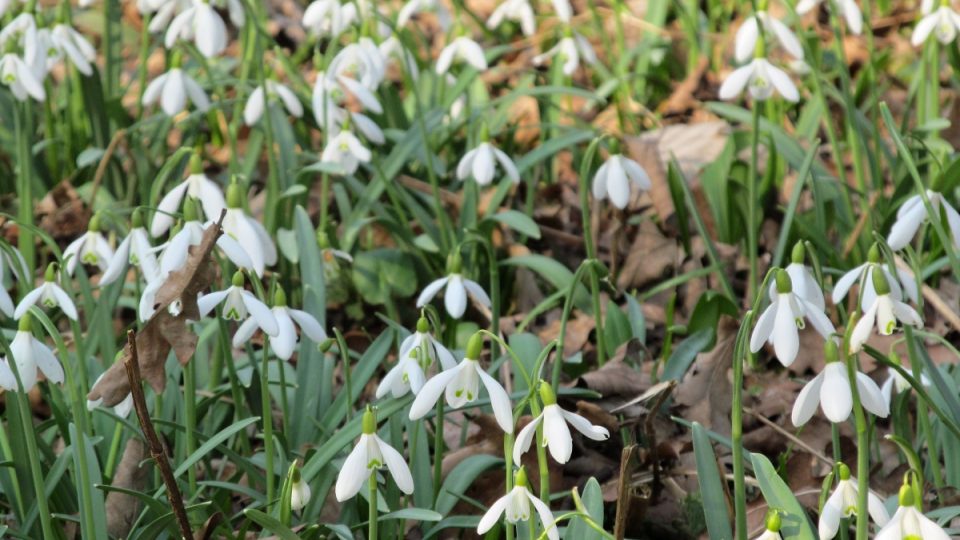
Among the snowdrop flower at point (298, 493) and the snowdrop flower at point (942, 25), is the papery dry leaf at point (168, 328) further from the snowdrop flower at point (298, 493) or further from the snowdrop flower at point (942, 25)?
the snowdrop flower at point (942, 25)

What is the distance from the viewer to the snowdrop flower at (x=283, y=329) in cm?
184

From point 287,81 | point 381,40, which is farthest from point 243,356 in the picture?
point 287,81

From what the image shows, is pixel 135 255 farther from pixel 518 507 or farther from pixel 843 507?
pixel 843 507

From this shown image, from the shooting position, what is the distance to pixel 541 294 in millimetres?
2998

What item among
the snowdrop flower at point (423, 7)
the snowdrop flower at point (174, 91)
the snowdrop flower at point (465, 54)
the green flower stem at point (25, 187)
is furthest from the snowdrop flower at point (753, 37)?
the green flower stem at point (25, 187)

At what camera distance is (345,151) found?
2.74 metres

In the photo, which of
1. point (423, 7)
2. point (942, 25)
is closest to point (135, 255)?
point (423, 7)

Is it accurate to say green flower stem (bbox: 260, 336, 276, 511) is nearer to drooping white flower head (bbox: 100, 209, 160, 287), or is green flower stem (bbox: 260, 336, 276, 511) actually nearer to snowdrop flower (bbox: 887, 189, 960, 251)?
drooping white flower head (bbox: 100, 209, 160, 287)

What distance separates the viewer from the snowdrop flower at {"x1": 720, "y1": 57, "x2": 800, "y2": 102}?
2416 millimetres

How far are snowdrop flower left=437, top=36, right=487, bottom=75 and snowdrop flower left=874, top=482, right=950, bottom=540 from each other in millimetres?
1886

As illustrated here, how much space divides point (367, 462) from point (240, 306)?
36cm

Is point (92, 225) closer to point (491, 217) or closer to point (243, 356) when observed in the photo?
point (243, 356)

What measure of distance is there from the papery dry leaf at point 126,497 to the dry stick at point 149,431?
12.6 inches

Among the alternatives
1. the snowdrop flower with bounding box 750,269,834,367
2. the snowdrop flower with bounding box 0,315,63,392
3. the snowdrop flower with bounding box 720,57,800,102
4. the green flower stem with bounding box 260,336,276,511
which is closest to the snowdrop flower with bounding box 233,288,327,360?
the green flower stem with bounding box 260,336,276,511
